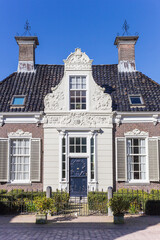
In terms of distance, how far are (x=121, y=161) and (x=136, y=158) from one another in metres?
0.95

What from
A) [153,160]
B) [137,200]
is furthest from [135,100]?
[137,200]

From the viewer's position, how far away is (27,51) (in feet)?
64.2

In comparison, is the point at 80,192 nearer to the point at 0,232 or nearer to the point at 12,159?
the point at 12,159

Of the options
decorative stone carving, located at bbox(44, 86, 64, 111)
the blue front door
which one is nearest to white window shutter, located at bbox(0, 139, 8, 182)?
decorative stone carving, located at bbox(44, 86, 64, 111)

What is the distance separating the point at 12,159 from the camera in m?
15.7

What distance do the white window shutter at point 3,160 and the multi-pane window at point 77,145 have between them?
3.55m

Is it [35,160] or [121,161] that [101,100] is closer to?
[121,161]

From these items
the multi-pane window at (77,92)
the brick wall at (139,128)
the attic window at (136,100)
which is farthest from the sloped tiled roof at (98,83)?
the multi-pane window at (77,92)

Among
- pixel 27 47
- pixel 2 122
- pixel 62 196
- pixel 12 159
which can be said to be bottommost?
pixel 62 196

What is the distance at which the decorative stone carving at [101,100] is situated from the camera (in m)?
15.8

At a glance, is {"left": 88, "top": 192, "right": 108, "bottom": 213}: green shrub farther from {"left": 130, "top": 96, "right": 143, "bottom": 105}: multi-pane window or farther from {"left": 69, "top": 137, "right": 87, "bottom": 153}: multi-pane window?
{"left": 130, "top": 96, "right": 143, "bottom": 105}: multi-pane window

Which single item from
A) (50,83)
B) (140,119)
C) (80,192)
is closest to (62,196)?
(80,192)

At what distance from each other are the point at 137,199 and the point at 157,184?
3.56 meters

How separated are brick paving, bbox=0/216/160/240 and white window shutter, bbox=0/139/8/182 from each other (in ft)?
13.6
